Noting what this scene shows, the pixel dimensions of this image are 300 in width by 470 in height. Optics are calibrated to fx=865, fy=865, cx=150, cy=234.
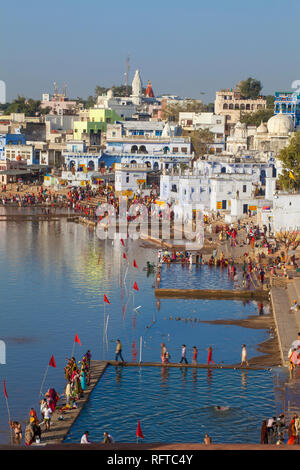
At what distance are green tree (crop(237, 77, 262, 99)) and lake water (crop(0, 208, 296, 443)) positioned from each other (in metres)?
71.1

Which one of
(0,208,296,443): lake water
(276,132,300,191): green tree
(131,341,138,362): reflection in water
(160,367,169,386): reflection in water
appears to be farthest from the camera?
(276,132,300,191): green tree

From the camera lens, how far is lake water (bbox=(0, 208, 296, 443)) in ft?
76.3

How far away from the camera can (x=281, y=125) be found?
68312 mm

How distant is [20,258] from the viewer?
4309 cm

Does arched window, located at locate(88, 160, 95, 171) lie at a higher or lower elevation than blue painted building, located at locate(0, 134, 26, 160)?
lower

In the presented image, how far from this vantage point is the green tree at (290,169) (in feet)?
161

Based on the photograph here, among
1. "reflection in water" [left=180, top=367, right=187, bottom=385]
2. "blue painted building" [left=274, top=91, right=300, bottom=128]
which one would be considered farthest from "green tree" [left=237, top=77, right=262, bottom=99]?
"reflection in water" [left=180, top=367, right=187, bottom=385]

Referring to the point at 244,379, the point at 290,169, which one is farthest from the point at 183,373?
the point at 290,169

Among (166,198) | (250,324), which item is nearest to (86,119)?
(166,198)

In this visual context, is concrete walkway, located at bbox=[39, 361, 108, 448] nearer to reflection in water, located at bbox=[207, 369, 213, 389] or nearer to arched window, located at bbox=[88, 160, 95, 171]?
reflection in water, located at bbox=[207, 369, 213, 389]

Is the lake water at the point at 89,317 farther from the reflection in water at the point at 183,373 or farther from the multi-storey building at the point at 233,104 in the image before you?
the multi-storey building at the point at 233,104
